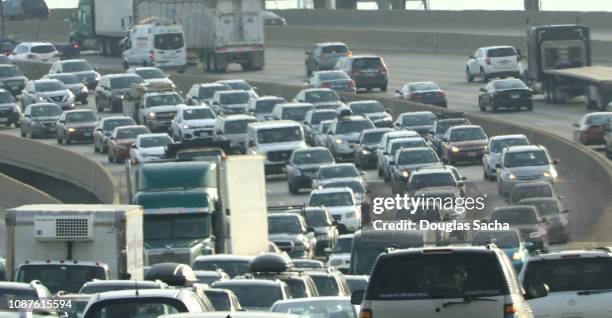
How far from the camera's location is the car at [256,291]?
79.6 ft

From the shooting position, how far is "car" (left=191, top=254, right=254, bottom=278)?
101 ft

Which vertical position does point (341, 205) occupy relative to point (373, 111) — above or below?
below

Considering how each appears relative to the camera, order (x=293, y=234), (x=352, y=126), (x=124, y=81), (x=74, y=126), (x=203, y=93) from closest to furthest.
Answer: (x=293, y=234)
(x=352, y=126)
(x=74, y=126)
(x=203, y=93)
(x=124, y=81)

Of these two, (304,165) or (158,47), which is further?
(158,47)

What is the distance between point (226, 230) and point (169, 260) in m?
1.62

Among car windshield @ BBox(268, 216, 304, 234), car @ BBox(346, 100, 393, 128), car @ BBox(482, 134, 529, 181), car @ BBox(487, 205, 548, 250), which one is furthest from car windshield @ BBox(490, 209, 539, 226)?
car @ BBox(346, 100, 393, 128)

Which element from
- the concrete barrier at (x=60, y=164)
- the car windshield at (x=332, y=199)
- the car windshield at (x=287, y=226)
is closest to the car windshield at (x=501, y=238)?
the car windshield at (x=287, y=226)

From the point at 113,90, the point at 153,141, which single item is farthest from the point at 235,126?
the point at 113,90

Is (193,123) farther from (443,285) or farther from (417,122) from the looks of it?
(443,285)

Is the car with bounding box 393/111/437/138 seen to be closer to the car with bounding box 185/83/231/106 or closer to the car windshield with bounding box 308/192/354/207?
the car with bounding box 185/83/231/106

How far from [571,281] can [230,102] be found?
5173 cm

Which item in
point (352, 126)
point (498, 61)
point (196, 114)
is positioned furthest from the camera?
point (498, 61)

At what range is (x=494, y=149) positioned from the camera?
54844 millimetres

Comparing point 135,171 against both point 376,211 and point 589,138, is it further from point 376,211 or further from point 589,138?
point 589,138
